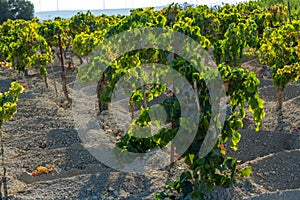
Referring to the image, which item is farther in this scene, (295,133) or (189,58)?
(295,133)

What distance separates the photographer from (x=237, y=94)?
777 centimetres

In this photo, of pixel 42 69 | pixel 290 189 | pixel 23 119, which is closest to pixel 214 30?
pixel 42 69

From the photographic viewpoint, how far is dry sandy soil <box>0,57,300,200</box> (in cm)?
940

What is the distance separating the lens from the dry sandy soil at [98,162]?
9.40 m

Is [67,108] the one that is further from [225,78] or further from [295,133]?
[225,78]

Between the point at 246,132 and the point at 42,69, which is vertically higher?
the point at 42,69

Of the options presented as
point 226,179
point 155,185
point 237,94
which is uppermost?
point 237,94

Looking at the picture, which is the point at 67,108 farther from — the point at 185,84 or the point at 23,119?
the point at 185,84

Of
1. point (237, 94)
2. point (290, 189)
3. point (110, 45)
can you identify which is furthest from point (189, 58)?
point (110, 45)

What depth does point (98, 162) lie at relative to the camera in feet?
36.4

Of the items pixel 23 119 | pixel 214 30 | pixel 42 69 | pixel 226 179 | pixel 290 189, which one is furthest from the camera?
pixel 214 30

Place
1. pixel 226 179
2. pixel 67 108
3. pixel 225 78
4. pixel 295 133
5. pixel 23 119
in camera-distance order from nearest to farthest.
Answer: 1. pixel 225 78
2. pixel 226 179
3. pixel 295 133
4. pixel 23 119
5. pixel 67 108

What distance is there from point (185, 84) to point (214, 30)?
12451 mm

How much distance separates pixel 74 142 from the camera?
12664 mm
